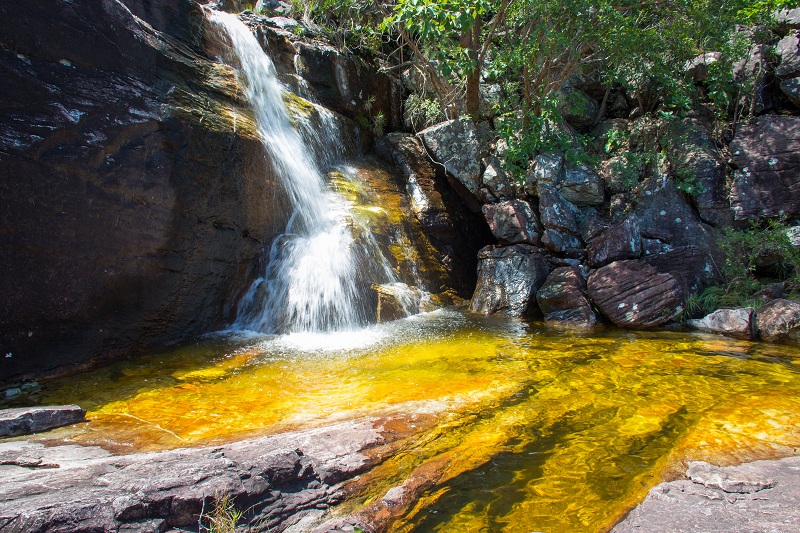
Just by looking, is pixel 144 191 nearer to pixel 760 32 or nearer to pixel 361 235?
pixel 361 235

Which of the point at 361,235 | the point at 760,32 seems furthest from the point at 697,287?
the point at 361,235

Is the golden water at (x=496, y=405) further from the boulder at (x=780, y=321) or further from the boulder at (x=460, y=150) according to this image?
the boulder at (x=460, y=150)

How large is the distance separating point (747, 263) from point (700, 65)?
14.7 feet

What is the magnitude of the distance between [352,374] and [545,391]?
6.73 feet

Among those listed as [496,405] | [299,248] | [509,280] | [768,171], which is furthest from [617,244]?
[299,248]

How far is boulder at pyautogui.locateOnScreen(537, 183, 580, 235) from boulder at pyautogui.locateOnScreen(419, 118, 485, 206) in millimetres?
1452

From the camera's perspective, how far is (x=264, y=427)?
12.4ft

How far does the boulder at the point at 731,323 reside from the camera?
6.82m

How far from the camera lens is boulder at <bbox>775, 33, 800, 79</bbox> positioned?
9117 millimetres

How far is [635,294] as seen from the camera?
7797 millimetres

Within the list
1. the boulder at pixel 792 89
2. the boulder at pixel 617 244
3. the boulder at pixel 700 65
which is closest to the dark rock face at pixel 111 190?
the boulder at pixel 617 244

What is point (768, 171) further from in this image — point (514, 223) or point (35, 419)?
point (35, 419)

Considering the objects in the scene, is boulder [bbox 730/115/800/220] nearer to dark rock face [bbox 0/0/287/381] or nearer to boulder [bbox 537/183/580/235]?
boulder [bbox 537/183/580/235]

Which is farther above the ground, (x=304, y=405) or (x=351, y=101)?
(x=351, y=101)
